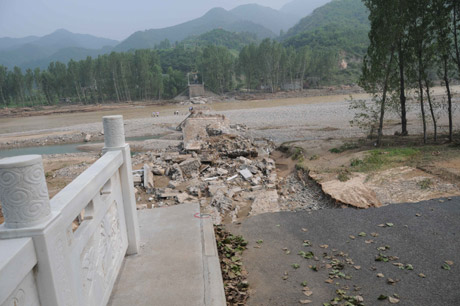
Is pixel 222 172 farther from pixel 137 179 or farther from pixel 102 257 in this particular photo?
pixel 102 257

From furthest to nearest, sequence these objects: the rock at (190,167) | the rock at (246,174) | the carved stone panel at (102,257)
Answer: the rock at (190,167), the rock at (246,174), the carved stone panel at (102,257)

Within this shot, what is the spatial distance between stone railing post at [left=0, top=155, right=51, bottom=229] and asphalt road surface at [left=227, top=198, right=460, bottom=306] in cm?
313

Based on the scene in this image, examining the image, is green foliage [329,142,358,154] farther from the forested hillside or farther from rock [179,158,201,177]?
the forested hillside

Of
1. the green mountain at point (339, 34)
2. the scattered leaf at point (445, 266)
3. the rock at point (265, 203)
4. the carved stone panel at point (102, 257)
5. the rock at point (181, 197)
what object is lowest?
the rock at point (265, 203)

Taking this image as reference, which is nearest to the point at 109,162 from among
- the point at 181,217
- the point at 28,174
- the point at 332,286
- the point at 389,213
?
the point at 28,174

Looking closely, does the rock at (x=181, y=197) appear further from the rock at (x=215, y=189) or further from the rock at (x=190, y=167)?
the rock at (x=190, y=167)

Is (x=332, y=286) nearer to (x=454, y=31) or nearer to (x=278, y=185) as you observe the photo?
(x=278, y=185)

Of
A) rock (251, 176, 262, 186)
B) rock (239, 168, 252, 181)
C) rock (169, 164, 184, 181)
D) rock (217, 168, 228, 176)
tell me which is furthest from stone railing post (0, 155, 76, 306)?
rock (217, 168, 228, 176)

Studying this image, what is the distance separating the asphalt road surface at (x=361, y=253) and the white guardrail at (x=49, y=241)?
2136mm

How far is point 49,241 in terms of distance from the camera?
198 centimetres

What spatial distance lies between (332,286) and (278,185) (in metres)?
5.83

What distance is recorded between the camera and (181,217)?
19.8 ft

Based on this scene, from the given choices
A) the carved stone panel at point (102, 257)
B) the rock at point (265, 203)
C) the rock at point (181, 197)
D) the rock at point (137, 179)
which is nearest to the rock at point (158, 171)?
the rock at point (137, 179)

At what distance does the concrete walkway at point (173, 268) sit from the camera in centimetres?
373
